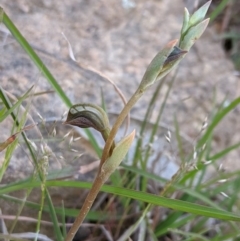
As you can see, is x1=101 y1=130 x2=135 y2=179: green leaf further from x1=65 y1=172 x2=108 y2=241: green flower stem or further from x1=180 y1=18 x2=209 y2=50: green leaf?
x1=180 y1=18 x2=209 y2=50: green leaf

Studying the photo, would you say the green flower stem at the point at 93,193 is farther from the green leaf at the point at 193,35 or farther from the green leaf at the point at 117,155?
the green leaf at the point at 193,35

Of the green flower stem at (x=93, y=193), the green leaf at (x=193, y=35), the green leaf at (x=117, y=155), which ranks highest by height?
the green leaf at (x=193, y=35)

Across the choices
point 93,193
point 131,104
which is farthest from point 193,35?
point 93,193

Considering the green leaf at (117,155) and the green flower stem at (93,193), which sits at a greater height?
the green leaf at (117,155)

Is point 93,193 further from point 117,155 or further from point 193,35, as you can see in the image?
point 193,35

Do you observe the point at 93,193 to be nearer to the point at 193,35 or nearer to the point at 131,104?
the point at 131,104

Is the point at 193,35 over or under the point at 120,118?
over

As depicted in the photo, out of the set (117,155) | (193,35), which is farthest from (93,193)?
(193,35)

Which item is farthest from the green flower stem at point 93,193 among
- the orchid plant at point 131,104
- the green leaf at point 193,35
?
the green leaf at point 193,35

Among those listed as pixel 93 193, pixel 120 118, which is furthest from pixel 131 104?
pixel 93 193

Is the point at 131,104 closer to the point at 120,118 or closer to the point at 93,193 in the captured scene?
the point at 120,118

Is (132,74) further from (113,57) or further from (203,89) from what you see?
(203,89)

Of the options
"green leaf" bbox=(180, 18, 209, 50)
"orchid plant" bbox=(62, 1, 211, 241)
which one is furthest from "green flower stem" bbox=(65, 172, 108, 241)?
"green leaf" bbox=(180, 18, 209, 50)
